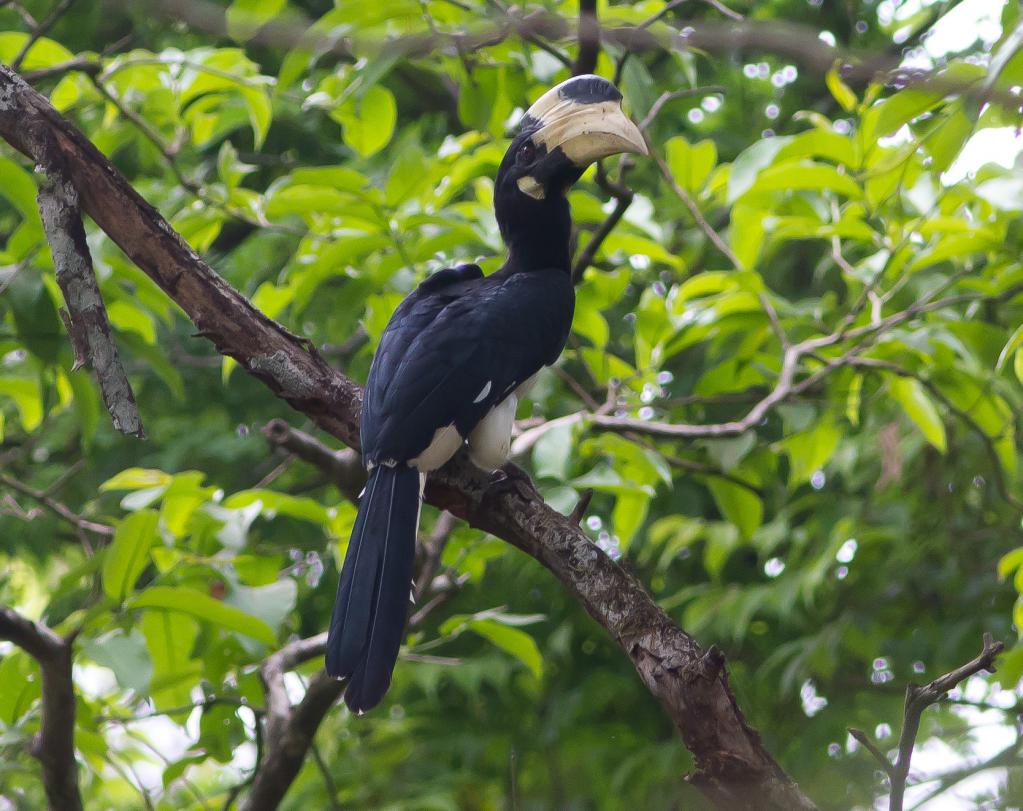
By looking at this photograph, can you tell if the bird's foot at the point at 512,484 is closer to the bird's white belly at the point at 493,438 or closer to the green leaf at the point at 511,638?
the bird's white belly at the point at 493,438

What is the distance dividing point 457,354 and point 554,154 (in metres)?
0.56

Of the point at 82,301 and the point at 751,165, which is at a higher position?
the point at 751,165

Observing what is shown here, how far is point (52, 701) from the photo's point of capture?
6.97ft

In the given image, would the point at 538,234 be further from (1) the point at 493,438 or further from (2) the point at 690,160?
(1) the point at 493,438

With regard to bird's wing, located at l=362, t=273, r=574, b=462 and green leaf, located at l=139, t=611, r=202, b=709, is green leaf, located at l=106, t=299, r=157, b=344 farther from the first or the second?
green leaf, located at l=139, t=611, r=202, b=709

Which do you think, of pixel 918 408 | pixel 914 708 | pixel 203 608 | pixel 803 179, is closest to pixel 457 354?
pixel 203 608

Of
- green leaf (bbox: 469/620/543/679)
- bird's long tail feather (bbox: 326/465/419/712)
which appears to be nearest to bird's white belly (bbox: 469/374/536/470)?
bird's long tail feather (bbox: 326/465/419/712)

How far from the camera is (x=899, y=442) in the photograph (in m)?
3.41

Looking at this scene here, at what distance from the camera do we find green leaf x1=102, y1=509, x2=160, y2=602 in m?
2.08

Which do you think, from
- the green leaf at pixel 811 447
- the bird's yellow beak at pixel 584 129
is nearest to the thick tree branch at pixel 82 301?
the bird's yellow beak at pixel 584 129

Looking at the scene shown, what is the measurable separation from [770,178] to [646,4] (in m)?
0.53

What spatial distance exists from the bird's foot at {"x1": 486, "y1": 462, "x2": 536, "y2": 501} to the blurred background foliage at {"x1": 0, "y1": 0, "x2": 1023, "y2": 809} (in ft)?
0.28

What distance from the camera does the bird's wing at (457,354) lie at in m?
2.19

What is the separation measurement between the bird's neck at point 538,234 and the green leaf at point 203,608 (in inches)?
42.8
